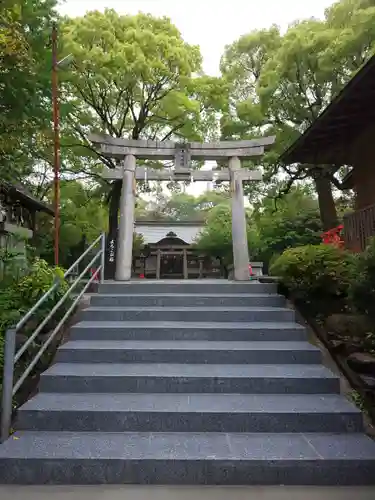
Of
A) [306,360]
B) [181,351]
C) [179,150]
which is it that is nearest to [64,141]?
[179,150]

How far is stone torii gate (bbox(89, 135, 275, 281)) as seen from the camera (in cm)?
857

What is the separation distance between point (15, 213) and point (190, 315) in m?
6.55

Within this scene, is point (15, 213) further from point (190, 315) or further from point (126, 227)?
point (190, 315)

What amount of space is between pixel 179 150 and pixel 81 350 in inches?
239

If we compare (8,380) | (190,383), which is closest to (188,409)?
(190,383)

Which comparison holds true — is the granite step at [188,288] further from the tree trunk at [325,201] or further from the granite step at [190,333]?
the tree trunk at [325,201]

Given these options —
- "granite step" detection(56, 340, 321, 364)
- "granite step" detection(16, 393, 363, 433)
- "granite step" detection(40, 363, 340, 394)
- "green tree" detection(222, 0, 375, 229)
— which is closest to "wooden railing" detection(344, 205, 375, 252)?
"granite step" detection(56, 340, 321, 364)

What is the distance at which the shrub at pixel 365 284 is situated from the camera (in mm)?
3697

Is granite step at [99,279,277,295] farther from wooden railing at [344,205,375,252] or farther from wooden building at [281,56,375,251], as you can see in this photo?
wooden building at [281,56,375,251]

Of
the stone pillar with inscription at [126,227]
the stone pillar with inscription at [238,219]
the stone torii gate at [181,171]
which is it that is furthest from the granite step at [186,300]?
the stone pillar with inscription at [238,219]

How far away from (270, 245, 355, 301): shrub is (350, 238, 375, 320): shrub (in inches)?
46.4

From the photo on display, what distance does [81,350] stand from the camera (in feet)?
14.6

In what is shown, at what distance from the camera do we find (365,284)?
12.4 feet

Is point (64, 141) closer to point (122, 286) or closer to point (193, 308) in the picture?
point (122, 286)
